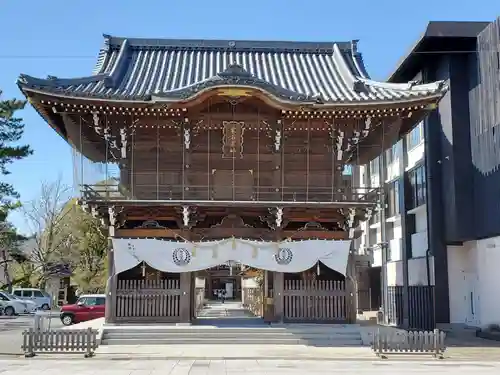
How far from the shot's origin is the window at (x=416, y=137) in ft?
103

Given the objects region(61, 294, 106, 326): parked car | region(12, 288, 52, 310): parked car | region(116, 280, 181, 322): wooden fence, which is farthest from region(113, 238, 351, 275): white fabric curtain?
region(12, 288, 52, 310): parked car

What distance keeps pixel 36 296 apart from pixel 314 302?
113 feet

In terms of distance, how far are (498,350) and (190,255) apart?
11.1m

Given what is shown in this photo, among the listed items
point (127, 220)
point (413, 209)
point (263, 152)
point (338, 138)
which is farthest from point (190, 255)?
point (413, 209)

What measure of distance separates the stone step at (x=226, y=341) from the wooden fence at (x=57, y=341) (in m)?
2.00

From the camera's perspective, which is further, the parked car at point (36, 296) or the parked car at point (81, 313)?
the parked car at point (36, 296)

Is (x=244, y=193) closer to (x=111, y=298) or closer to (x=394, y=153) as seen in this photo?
(x=111, y=298)

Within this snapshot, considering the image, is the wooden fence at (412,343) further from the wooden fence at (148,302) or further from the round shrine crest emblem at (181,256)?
the wooden fence at (148,302)

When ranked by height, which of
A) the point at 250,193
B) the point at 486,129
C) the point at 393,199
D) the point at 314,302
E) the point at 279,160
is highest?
the point at 486,129

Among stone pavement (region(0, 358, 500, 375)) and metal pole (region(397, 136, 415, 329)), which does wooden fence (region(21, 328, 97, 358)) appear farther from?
metal pole (region(397, 136, 415, 329))

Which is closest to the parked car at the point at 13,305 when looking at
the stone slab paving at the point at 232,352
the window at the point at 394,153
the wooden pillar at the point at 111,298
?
the wooden pillar at the point at 111,298

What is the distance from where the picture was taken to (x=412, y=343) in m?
16.4

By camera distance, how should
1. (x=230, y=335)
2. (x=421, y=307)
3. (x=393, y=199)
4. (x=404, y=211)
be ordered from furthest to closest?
(x=393, y=199) < (x=404, y=211) < (x=421, y=307) < (x=230, y=335)

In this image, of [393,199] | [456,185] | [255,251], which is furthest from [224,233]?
[393,199]
